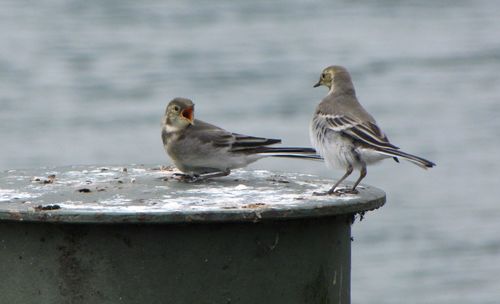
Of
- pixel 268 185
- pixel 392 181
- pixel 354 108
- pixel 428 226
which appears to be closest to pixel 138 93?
pixel 392 181

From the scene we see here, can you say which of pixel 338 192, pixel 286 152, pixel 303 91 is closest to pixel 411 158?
pixel 286 152

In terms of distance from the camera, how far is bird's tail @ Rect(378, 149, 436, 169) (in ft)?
23.0

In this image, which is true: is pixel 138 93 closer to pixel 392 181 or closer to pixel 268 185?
pixel 392 181

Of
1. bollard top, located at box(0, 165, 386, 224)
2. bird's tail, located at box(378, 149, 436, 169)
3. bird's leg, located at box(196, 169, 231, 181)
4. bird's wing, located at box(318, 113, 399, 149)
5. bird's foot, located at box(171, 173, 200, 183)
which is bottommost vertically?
bollard top, located at box(0, 165, 386, 224)

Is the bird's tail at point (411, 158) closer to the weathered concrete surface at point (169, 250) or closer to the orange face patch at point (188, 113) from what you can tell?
the orange face patch at point (188, 113)

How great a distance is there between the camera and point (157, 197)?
590 centimetres

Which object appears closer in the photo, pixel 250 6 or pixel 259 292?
pixel 259 292

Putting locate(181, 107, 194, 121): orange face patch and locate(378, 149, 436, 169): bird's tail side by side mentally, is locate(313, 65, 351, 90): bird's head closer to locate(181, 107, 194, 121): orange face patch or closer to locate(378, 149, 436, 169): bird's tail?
locate(378, 149, 436, 169): bird's tail

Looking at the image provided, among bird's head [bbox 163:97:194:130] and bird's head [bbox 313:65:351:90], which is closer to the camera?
bird's head [bbox 163:97:194:130]

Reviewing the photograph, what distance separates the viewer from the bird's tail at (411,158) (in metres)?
7.01

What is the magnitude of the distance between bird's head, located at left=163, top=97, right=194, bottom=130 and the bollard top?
1.55 feet

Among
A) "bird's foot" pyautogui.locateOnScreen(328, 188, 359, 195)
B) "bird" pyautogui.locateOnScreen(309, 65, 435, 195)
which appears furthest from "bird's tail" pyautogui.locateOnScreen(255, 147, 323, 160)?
"bird's foot" pyautogui.locateOnScreen(328, 188, 359, 195)

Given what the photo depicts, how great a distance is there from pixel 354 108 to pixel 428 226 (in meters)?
11.9

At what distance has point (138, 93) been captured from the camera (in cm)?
2630
